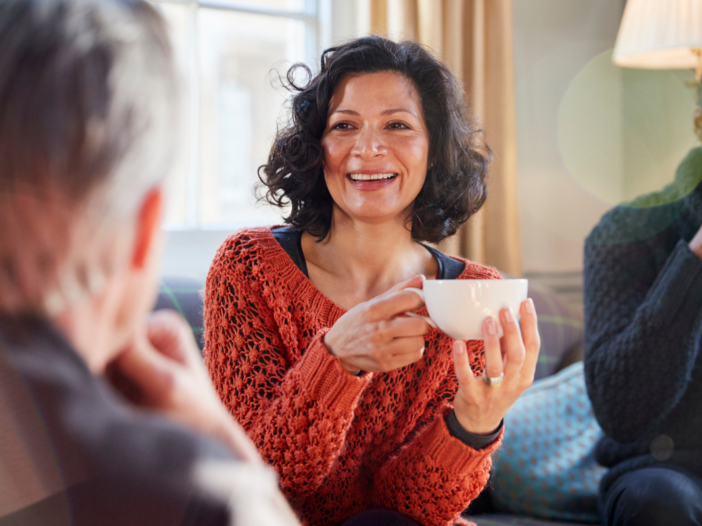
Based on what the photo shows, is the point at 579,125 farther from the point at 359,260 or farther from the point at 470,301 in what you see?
the point at 470,301

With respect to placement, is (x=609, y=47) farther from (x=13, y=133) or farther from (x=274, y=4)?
(x=13, y=133)

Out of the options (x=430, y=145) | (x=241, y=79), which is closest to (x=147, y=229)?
(x=430, y=145)

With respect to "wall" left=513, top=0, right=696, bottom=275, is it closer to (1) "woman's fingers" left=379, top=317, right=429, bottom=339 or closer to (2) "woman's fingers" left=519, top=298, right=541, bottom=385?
(2) "woman's fingers" left=519, top=298, right=541, bottom=385

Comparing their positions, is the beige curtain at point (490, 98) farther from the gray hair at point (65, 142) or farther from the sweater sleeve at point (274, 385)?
the gray hair at point (65, 142)

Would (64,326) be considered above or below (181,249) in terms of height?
above

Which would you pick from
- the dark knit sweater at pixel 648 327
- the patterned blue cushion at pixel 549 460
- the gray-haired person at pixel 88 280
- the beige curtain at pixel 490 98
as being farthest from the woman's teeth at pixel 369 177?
the beige curtain at pixel 490 98

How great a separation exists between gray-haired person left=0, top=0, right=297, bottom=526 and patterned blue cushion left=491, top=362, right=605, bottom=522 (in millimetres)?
1167

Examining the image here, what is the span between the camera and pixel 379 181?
2.74ft

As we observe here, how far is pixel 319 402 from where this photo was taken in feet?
2.17

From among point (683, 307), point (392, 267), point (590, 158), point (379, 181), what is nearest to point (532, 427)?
point (683, 307)

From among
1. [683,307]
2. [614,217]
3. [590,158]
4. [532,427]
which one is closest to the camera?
[683,307]

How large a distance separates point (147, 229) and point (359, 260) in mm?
685

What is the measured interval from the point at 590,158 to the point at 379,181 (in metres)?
1.70

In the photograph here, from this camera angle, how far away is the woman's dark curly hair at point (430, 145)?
0.88m
